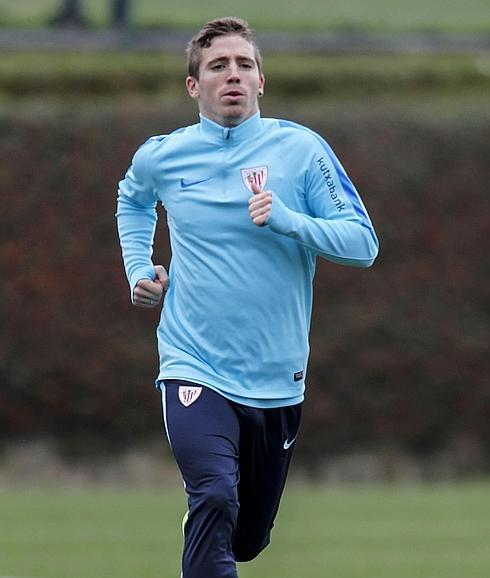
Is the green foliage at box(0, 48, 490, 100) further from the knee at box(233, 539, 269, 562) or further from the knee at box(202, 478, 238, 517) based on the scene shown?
the knee at box(202, 478, 238, 517)

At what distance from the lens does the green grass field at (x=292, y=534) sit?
9.47 m

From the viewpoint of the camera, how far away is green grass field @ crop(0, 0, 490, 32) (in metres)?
19.8

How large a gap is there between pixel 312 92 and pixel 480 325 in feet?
12.0

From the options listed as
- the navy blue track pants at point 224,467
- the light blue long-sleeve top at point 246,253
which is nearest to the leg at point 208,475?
the navy blue track pants at point 224,467

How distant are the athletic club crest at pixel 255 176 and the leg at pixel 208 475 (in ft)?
2.43

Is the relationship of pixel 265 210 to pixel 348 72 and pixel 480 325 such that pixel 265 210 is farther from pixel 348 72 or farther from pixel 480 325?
pixel 348 72

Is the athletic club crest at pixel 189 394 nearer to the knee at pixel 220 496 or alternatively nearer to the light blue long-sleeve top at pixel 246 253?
the light blue long-sleeve top at pixel 246 253

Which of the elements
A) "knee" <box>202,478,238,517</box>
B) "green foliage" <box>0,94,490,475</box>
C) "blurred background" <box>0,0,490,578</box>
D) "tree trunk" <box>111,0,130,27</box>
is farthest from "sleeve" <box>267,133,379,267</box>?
"tree trunk" <box>111,0,130,27</box>

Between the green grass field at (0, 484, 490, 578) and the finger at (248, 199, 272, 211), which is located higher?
the finger at (248, 199, 272, 211)

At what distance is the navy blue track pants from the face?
38.7 inches

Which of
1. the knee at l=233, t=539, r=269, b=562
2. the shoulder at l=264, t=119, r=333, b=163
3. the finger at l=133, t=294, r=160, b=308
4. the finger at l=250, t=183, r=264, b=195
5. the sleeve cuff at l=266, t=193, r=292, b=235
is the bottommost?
the knee at l=233, t=539, r=269, b=562

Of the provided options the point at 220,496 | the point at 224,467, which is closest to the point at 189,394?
the point at 224,467

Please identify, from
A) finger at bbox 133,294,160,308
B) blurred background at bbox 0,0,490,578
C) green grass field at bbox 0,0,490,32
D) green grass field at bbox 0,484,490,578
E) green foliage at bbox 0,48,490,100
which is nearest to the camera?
finger at bbox 133,294,160,308

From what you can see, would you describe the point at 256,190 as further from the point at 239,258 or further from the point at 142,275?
the point at 142,275
